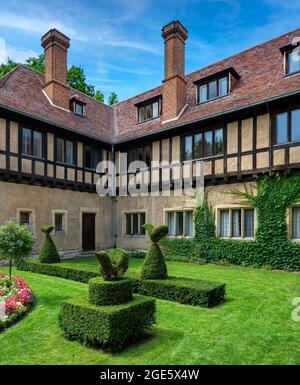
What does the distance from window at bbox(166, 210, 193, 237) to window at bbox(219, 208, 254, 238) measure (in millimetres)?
1748

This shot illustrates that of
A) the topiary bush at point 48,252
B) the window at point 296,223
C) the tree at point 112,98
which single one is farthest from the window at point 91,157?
the tree at point 112,98

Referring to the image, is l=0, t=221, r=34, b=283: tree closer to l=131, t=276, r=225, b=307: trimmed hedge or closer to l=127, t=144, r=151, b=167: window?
l=131, t=276, r=225, b=307: trimmed hedge

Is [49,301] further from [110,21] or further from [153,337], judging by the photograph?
[110,21]

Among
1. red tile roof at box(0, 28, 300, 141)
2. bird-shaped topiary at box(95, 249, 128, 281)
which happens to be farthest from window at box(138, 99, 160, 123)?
bird-shaped topiary at box(95, 249, 128, 281)

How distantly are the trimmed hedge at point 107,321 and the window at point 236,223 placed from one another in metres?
8.61

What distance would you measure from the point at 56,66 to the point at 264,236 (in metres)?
13.6

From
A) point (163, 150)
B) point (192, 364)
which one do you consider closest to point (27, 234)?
point (192, 364)

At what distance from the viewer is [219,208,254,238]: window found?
43.1 feet

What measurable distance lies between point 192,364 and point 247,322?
2.12 metres

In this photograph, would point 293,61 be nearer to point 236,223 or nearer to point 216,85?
point 216,85

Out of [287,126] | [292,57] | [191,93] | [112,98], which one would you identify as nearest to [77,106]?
[191,93]

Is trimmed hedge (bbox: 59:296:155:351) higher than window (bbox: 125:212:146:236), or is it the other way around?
window (bbox: 125:212:146:236)

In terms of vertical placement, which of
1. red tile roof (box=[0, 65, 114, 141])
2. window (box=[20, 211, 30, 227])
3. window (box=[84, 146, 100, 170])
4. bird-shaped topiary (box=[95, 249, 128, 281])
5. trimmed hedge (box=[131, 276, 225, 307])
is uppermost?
red tile roof (box=[0, 65, 114, 141])

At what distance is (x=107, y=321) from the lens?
469cm
